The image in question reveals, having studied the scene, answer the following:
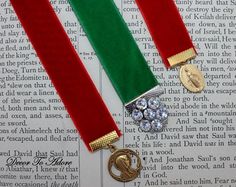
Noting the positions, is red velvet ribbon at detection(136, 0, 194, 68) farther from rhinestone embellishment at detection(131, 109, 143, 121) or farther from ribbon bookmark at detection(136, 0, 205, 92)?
rhinestone embellishment at detection(131, 109, 143, 121)

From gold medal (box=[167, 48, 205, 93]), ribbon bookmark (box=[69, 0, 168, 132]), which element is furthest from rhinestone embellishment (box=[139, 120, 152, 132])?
gold medal (box=[167, 48, 205, 93])

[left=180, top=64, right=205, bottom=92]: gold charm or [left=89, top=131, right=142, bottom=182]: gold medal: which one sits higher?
[left=180, top=64, right=205, bottom=92]: gold charm

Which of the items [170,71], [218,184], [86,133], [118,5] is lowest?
[218,184]

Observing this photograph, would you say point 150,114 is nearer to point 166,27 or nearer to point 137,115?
point 137,115

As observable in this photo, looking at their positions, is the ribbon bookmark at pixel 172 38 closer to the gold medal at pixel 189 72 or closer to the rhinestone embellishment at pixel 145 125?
the gold medal at pixel 189 72

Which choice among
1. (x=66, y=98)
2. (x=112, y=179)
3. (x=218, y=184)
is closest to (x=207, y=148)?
(x=218, y=184)

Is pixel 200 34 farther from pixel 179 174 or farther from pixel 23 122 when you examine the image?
A: pixel 23 122
